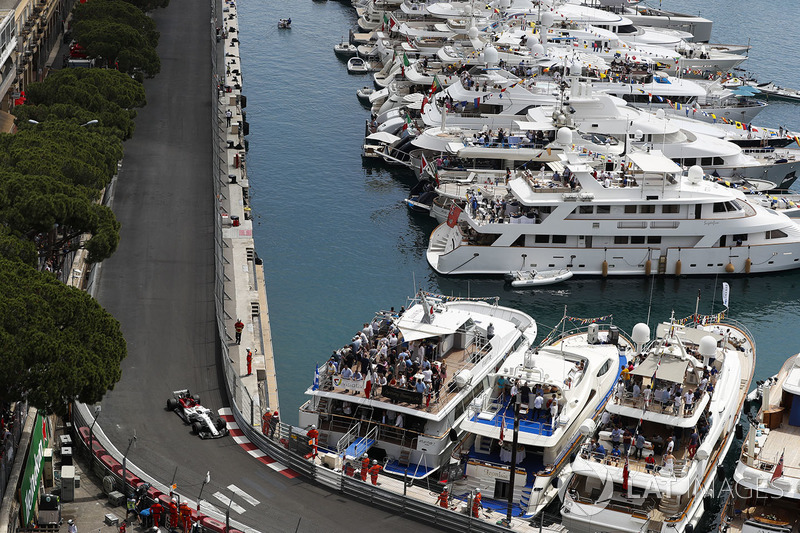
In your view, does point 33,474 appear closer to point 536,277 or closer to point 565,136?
point 536,277

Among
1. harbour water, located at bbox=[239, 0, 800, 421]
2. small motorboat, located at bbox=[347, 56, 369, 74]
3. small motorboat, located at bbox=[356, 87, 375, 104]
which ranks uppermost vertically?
small motorboat, located at bbox=[347, 56, 369, 74]

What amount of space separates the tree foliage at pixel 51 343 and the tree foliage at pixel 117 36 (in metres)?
51.4

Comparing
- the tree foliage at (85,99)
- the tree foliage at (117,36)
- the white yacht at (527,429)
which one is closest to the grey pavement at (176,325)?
the tree foliage at (117,36)

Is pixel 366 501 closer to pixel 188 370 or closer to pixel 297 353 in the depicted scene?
pixel 188 370

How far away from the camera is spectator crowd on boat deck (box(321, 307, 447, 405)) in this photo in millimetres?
50688

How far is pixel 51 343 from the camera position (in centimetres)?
4225

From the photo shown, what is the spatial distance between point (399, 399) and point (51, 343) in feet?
47.7

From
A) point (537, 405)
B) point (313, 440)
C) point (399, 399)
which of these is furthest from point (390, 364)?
point (537, 405)

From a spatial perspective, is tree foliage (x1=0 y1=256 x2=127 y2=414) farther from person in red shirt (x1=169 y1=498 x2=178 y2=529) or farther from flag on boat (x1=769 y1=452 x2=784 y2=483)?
flag on boat (x1=769 y1=452 x2=784 y2=483)

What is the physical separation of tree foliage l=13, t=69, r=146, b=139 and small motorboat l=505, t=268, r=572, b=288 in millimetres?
26165

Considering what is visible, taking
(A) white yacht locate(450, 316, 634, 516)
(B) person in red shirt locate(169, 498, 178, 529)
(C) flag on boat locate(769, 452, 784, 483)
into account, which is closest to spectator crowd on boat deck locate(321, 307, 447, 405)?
(A) white yacht locate(450, 316, 634, 516)

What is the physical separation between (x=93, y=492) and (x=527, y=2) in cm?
8667

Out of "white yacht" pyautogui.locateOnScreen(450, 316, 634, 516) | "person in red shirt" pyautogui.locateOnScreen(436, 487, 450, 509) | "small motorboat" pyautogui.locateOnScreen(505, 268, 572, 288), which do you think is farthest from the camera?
"small motorboat" pyautogui.locateOnScreen(505, 268, 572, 288)

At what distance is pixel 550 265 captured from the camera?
75.4 metres
